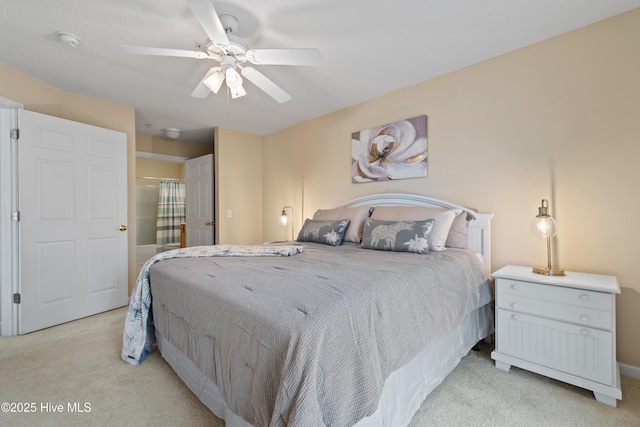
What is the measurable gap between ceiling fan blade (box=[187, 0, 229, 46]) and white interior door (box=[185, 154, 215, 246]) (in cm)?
287

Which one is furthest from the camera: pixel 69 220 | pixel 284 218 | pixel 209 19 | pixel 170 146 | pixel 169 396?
pixel 170 146

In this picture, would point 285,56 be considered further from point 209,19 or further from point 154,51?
point 154,51

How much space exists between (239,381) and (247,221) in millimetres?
3630

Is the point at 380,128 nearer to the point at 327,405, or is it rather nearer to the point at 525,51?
the point at 525,51

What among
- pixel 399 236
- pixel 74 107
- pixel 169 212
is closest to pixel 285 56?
pixel 399 236

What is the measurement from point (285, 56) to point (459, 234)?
1.91 m

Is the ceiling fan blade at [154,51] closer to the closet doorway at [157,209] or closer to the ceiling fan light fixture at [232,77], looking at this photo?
the ceiling fan light fixture at [232,77]

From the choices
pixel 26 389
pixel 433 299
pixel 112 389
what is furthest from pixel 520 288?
pixel 26 389

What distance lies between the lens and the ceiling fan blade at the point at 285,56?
1.75m

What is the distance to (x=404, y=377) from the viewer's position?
1.38 metres

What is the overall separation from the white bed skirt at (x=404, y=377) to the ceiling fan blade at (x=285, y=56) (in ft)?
6.01

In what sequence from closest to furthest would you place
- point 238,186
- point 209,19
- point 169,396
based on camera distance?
point 209,19 → point 169,396 → point 238,186

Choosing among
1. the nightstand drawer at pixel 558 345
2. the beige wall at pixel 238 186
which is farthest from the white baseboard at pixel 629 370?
the beige wall at pixel 238 186

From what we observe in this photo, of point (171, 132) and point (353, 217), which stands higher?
point (171, 132)
